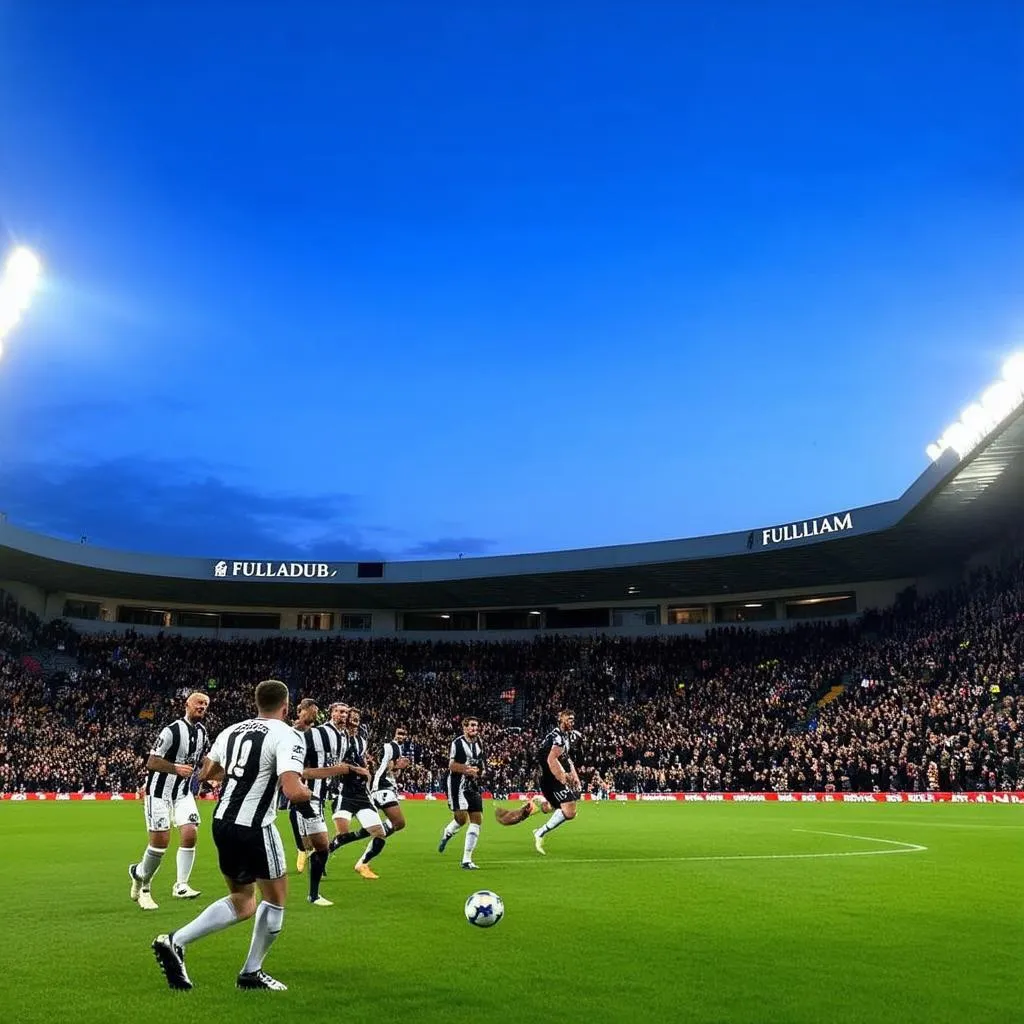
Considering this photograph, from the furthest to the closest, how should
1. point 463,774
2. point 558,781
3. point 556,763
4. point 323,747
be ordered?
point 558,781
point 556,763
point 463,774
point 323,747

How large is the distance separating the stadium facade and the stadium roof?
108mm

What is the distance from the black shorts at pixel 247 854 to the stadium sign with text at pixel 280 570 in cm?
5402

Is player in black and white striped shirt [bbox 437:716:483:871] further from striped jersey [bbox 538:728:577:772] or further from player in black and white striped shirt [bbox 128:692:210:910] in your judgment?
player in black and white striped shirt [bbox 128:692:210:910]

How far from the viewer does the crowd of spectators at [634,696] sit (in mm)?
35781

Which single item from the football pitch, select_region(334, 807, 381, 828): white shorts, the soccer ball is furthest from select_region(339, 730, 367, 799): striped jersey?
the soccer ball

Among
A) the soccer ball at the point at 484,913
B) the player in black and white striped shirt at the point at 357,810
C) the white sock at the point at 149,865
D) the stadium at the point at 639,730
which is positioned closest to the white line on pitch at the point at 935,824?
the stadium at the point at 639,730

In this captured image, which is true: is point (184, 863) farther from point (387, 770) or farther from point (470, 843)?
point (470, 843)

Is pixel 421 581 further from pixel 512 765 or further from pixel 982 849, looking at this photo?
pixel 982 849

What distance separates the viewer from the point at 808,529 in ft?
149

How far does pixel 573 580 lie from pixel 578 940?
48.6 metres

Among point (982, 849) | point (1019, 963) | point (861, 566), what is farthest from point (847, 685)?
point (1019, 963)

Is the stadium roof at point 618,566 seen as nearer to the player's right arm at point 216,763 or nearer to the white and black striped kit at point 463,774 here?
the white and black striped kit at point 463,774

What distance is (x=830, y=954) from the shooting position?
25.6ft

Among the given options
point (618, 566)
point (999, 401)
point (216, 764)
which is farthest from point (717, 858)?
point (618, 566)
